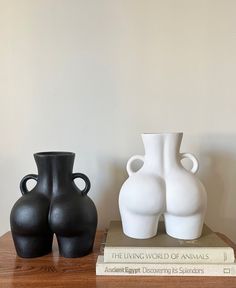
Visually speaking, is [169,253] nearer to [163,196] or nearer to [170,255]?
[170,255]

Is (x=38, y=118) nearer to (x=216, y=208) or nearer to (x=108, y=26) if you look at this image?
(x=108, y=26)

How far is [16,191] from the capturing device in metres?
0.98

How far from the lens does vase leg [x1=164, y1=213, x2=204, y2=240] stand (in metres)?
0.71

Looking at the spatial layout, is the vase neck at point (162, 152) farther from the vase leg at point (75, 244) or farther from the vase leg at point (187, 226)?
the vase leg at point (75, 244)

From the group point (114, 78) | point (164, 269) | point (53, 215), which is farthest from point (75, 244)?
point (114, 78)

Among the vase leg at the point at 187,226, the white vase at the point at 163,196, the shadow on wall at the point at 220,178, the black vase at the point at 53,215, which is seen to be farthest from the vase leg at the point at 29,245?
the shadow on wall at the point at 220,178

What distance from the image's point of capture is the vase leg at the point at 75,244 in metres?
0.70

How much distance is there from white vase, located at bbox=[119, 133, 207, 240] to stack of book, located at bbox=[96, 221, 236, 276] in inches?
2.6

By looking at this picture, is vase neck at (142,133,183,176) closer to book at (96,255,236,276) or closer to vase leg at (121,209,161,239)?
vase leg at (121,209,161,239)

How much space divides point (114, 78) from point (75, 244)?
54 cm

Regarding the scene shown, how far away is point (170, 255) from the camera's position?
0.63m

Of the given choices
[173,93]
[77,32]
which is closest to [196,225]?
[173,93]

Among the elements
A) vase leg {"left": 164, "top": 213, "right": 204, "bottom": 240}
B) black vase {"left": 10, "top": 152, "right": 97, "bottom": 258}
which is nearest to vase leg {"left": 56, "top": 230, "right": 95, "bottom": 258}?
black vase {"left": 10, "top": 152, "right": 97, "bottom": 258}

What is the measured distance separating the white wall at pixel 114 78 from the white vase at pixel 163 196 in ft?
0.75
